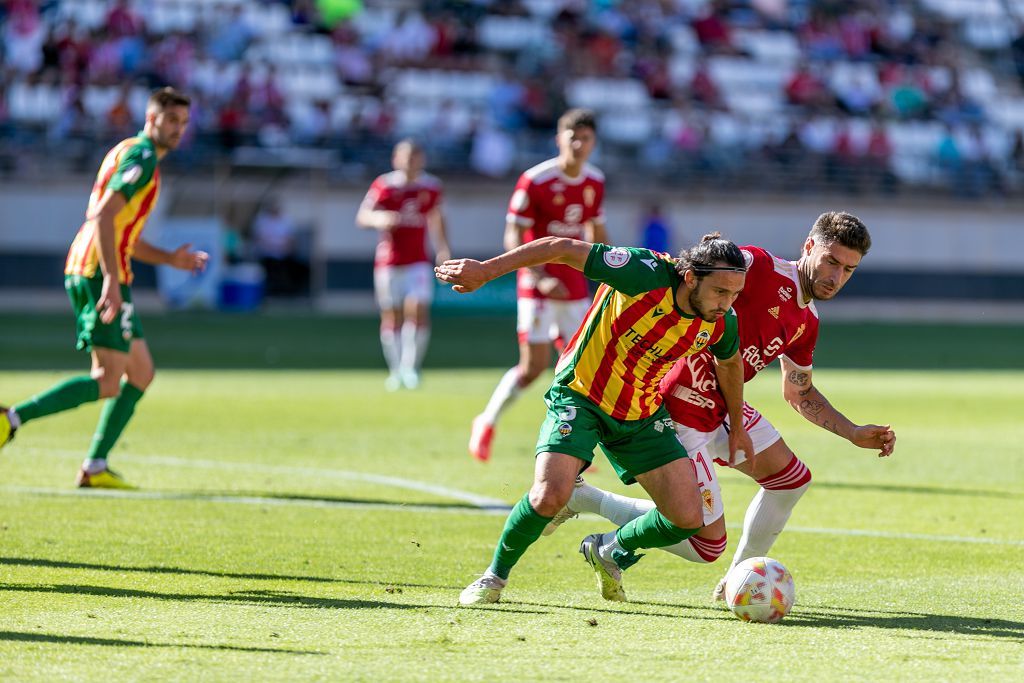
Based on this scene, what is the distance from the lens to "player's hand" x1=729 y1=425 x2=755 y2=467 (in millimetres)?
6082

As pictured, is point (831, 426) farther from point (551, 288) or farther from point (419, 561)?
point (551, 288)

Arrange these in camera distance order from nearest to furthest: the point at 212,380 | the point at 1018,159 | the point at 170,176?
the point at 212,380
the point at 170,176
the point at 1018,159

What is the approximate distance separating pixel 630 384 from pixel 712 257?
624mm

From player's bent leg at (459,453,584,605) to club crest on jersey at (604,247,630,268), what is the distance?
2.48 feet

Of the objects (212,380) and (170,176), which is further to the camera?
(170,176)

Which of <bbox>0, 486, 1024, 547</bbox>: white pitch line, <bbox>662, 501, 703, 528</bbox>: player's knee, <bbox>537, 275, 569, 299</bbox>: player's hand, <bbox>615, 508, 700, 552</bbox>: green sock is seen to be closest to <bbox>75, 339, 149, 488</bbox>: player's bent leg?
<bbox>0, 486, 1024, 547</bbox>: white pitch line

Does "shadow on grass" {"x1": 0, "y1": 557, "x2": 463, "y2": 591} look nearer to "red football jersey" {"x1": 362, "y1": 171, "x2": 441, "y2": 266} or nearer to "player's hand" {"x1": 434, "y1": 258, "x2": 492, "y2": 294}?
"player's hand" {"x1": 434, "y1": 258, "x2": 492, "y2": 294}

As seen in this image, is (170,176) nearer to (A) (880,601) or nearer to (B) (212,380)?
(B) (212,380)

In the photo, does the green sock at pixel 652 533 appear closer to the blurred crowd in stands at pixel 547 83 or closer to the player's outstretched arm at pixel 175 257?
the player's outstretched arm at pixel 175 257

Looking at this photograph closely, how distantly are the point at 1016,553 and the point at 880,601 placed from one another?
1.57 meters

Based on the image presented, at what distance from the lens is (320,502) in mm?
8633

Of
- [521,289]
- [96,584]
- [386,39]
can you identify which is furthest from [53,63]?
[96,584]

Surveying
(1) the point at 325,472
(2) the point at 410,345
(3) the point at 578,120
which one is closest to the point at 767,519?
(1) the point at 325,472

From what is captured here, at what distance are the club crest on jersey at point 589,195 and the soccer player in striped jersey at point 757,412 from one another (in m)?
4.51
